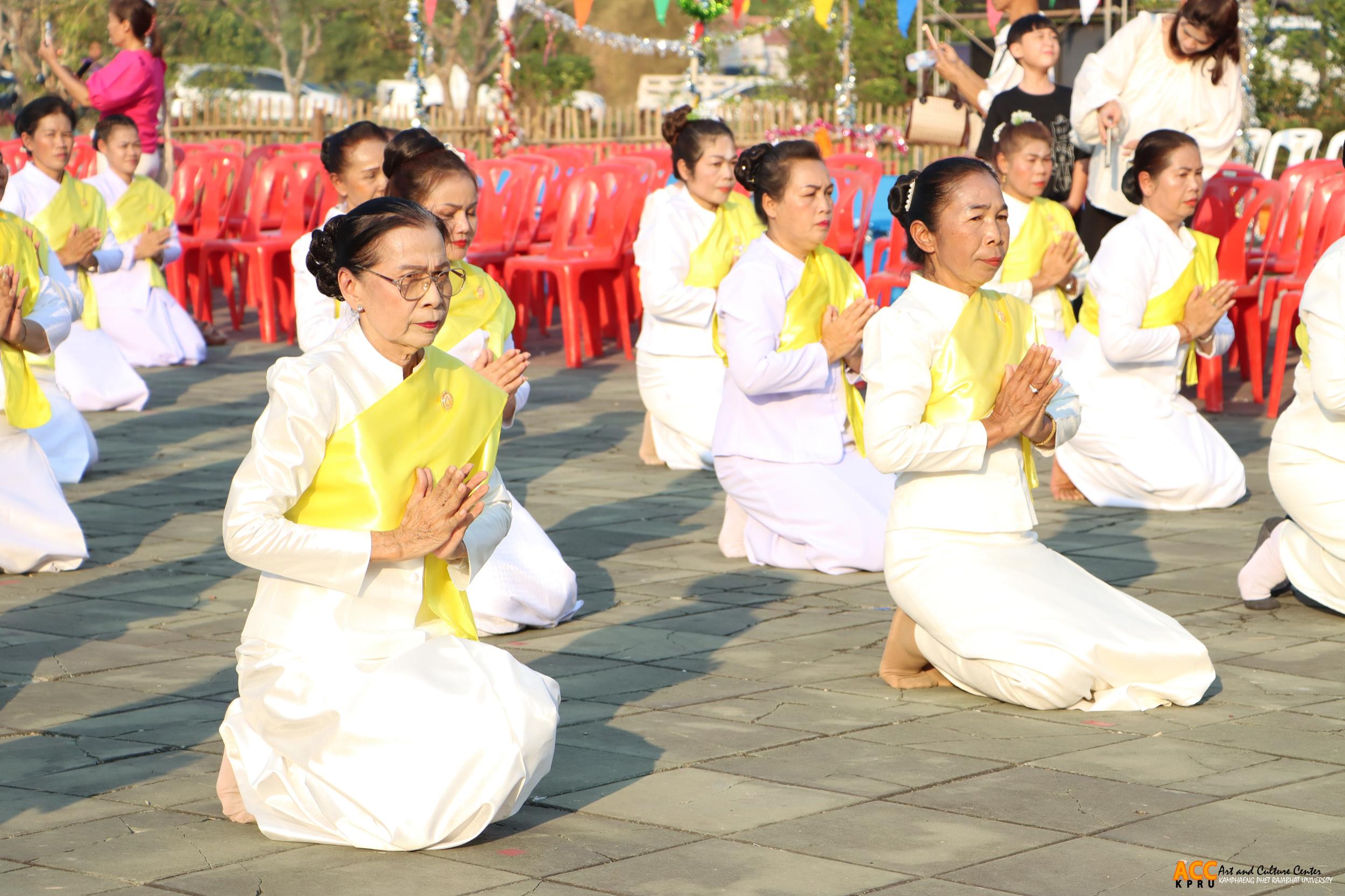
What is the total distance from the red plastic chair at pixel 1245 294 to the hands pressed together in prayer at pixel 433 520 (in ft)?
21.7

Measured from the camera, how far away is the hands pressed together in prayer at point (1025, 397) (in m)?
4.62

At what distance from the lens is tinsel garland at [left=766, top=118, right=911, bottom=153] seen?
17078 mm

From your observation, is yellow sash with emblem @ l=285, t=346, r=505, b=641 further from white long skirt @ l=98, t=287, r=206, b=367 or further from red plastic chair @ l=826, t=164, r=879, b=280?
white long skirt @ l=98, t=287, r=206, b=367

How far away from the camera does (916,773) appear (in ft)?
13.8

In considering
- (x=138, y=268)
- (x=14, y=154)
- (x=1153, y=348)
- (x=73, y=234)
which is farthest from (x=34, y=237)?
(x=14, y=154)

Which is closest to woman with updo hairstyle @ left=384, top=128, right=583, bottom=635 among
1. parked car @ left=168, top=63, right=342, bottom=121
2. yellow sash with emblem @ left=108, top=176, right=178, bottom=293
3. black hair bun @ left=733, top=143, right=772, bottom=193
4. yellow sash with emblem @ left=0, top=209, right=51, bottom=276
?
black hair bun @ left=733, top=143, right=772, bottom=193

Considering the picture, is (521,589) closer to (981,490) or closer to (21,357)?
(981,490)

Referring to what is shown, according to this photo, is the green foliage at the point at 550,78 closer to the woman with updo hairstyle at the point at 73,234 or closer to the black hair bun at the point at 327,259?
the woman with updo hairstyle at the point at 73,234

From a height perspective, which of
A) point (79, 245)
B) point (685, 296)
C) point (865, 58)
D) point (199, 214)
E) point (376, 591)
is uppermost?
point (865, 58)

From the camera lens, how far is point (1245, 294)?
389 inches

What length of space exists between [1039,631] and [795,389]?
6.46ft

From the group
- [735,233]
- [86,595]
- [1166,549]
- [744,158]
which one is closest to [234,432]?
[735,233]

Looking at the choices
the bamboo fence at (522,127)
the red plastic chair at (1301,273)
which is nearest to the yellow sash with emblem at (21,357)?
the red plastic chair at (1301,273)

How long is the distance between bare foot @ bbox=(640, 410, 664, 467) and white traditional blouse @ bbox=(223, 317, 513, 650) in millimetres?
4798
